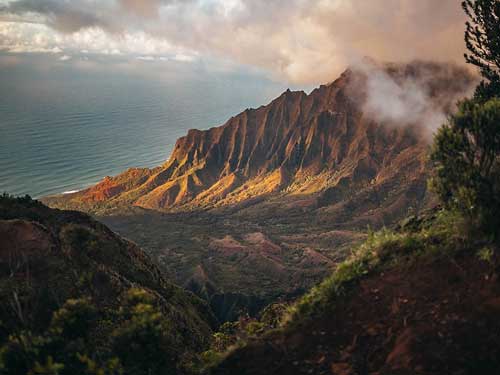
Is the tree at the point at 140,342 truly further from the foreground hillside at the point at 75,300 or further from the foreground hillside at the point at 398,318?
the foreground hillside at the point at 398,318

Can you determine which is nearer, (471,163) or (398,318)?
(398,318)

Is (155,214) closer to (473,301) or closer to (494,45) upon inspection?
(494,45)

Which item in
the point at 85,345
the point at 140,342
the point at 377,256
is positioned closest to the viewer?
the point at 85,345

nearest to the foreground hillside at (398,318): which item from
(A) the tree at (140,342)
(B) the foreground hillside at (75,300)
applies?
(A) the tree at (140,342)

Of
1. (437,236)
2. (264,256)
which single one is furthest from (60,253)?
(264,256)

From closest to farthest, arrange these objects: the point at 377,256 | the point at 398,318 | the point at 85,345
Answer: the point at 398,318 < the point at 85,345 < the point at 377,256

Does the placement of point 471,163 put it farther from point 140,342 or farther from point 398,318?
point 140,342

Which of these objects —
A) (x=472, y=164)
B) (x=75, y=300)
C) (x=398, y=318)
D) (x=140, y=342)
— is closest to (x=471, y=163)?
(x=472, y=164)
